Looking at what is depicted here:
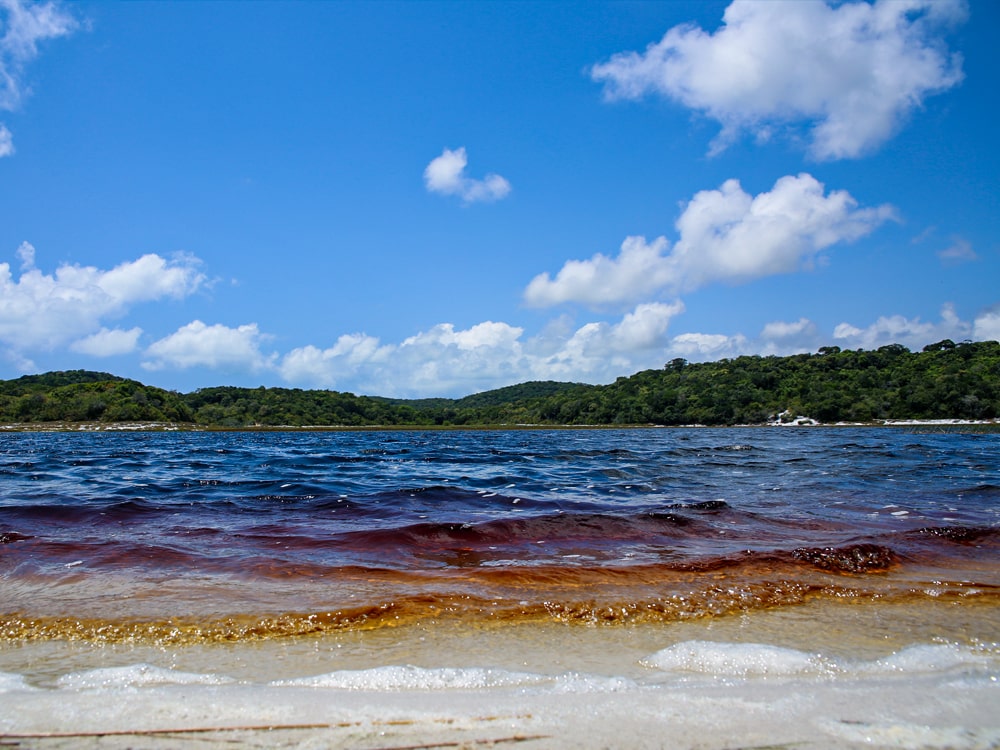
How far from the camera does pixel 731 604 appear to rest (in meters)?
5.58

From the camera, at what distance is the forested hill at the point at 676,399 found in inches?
4085

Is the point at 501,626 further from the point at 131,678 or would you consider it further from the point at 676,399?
the point at 676,399

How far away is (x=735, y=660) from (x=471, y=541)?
5714 mm

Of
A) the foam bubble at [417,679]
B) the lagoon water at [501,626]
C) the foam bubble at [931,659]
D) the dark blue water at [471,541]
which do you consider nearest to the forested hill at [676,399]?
the dark blue water at [471,541]

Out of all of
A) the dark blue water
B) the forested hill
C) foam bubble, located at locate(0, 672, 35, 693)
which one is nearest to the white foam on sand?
foam bubble, located at locate(0, 672, 35, 693)

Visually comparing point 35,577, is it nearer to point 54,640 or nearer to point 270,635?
point 54,640

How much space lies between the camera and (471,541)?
936 cm

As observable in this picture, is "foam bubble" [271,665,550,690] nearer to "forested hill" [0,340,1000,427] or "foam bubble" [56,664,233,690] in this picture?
"foam bubble" [56,664,233,690]

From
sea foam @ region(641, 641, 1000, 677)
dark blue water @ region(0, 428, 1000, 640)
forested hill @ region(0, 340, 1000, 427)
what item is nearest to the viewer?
sea foam @ region(641, 641, 1000, 677)

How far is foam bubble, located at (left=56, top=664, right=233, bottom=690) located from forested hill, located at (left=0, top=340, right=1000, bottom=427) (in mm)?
114222

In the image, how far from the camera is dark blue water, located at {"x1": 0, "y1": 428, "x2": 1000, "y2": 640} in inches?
237

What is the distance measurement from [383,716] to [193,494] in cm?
1368

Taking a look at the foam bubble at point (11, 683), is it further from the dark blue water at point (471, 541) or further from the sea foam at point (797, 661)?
the sea foam at point (797, 661)

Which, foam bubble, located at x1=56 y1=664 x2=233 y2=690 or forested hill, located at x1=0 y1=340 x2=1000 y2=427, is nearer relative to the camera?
foam bubble, located at x1=56 y1=664 x2=233 y2=690
